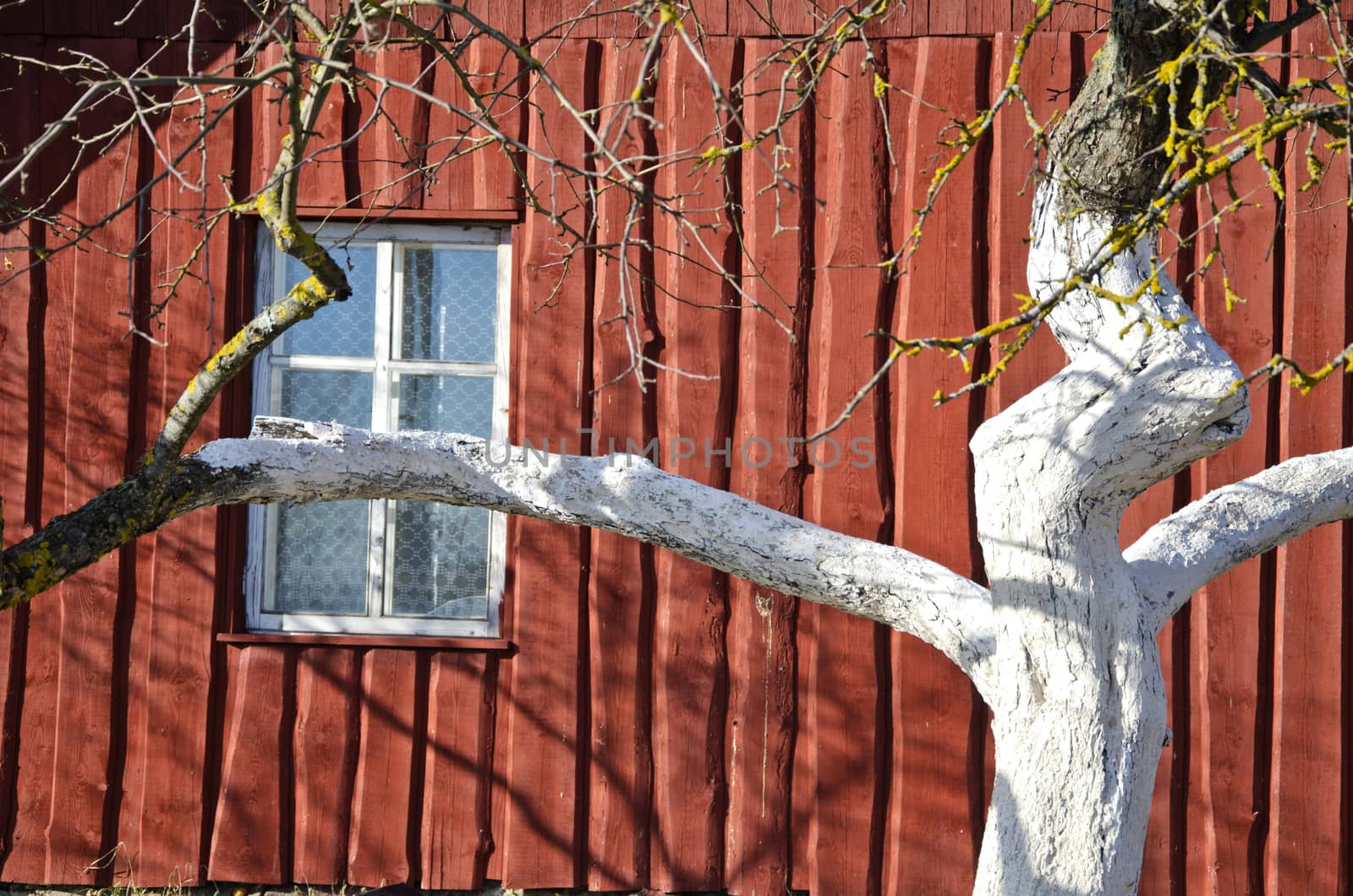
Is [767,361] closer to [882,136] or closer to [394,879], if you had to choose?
[882,136]

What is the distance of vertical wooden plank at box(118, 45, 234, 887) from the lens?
359 centimetres

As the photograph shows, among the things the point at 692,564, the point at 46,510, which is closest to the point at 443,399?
the point at 692,564

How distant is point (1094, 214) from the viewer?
2166 mm

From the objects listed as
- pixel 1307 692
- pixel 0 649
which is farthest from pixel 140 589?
pixel 1307 692

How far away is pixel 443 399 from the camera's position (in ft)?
12.4

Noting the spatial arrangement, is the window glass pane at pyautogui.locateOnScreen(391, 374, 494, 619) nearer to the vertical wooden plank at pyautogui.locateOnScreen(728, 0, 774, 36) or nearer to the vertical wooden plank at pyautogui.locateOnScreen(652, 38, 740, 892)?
the vertical wooden plank at pyautogui.locateOnScreen(652, 38, 740, 892)

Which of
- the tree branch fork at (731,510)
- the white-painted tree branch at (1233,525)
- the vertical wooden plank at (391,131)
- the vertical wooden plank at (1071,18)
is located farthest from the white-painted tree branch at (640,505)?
the vertical wooden plank at (1071,18)

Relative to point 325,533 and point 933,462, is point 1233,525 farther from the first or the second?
point 325,533

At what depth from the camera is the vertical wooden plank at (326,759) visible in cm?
358

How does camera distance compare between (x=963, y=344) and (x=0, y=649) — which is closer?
(x=963, y=344)

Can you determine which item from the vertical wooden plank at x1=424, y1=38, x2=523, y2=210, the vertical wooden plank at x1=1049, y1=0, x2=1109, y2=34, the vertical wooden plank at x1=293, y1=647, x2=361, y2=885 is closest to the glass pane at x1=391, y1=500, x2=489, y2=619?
the vertical wooden plank at x1=293, y1=647, x2=361, y2=885

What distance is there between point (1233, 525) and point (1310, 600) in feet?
5.36

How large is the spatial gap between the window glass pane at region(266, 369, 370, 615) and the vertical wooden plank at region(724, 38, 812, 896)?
1.45 m

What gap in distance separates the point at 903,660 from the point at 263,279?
2804mm
